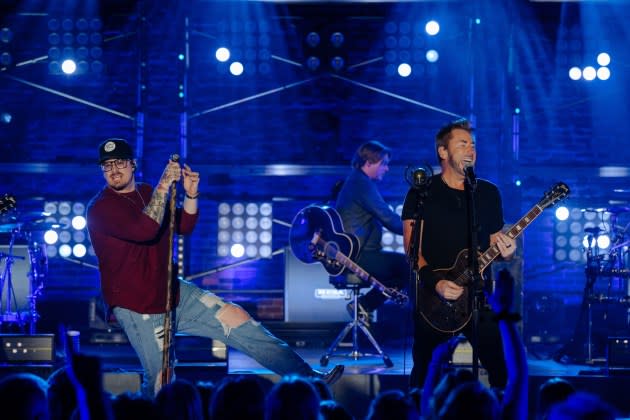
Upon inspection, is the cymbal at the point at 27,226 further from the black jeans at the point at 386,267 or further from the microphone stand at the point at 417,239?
the microphone stand at the point at 417,239

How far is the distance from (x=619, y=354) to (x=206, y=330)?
12.0ft

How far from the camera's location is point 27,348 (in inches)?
330

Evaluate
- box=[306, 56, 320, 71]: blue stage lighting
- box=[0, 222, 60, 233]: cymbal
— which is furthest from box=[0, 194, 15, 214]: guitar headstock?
box=[306, 56, 320, 71]: blue stage lighting

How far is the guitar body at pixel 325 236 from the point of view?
31.5 ft

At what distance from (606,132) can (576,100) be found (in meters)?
0.58

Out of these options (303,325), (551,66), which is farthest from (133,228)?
(551,66)

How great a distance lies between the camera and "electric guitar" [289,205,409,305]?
9578 mm

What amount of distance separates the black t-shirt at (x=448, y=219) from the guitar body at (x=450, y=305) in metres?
0.06

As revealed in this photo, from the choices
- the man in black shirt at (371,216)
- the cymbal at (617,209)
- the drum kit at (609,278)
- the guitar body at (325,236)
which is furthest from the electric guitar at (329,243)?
the cymbal at (617,209)

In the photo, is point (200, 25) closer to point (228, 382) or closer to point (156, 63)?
point (156, 63)

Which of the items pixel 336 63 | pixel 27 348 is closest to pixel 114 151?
pixel 27 348

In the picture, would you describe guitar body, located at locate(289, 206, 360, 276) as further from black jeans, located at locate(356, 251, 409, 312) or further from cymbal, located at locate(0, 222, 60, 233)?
cymbal, located at locate(0, 222, 60, 233)

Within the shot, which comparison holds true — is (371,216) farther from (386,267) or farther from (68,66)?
(68,66)

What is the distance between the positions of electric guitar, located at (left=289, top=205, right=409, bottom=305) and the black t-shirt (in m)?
2.85
